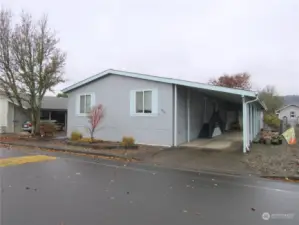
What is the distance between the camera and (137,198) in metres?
6.23

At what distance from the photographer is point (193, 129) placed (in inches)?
758

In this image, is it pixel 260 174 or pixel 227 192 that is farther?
pixel 260 174

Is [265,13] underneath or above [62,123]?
above

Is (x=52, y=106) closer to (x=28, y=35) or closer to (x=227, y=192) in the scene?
(x=28, y=35)

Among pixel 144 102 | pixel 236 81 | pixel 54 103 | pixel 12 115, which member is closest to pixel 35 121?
pixel 12 115

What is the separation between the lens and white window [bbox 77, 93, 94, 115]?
64.6 feet

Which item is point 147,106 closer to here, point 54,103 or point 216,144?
point 216,144

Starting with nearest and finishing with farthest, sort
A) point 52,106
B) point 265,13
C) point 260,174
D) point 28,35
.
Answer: point 260,174, point 265,13, point 28,35, point 52,106

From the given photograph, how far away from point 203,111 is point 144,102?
19.4 feet

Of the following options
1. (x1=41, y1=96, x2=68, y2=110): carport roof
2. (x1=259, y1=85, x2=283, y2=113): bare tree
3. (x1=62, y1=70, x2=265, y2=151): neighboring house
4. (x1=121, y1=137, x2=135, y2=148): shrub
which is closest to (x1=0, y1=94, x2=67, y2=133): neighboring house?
(x1=41, y1=96, x2=68, y2=110): carport roof

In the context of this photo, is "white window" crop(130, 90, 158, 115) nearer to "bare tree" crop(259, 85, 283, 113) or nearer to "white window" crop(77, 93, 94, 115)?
"white window" crop(77, 93, 94, 115)

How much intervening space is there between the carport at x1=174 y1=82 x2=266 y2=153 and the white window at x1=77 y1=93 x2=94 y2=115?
19.9 feet

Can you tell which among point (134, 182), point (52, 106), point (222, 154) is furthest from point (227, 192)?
point (52, 106)

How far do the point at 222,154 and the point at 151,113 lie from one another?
16.0ft
